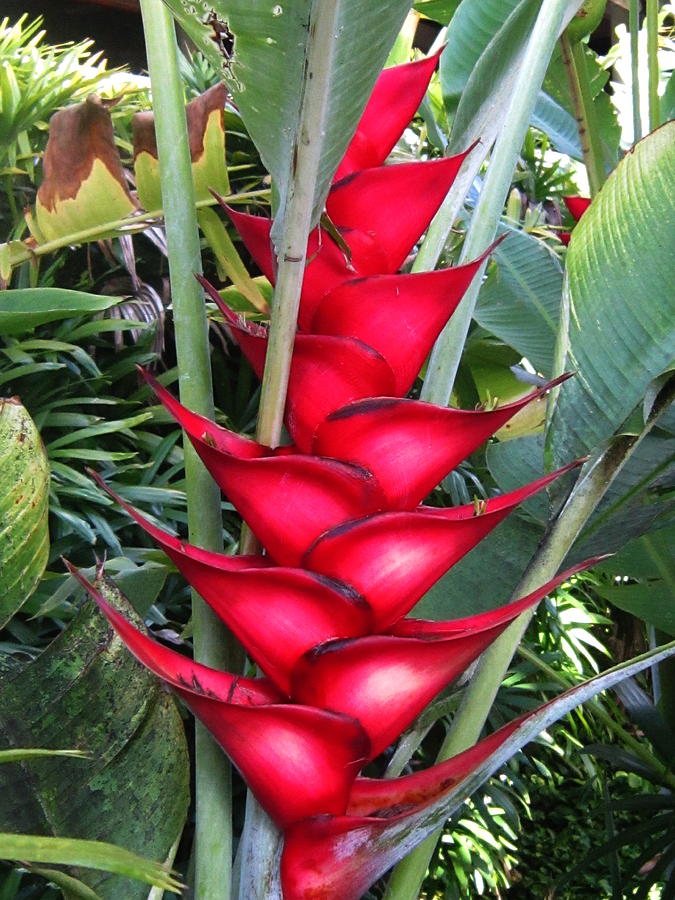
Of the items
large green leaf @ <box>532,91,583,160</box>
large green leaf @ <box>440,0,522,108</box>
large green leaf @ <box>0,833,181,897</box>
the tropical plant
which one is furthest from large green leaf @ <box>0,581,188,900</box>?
large green leaf @ <box>532,91,583,160</box>

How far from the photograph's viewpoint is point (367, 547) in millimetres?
273

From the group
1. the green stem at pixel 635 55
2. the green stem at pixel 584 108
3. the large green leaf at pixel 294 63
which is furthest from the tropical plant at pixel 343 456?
the green stem at pixel 584 108

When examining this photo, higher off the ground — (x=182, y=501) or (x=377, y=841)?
(x=377, y=841)

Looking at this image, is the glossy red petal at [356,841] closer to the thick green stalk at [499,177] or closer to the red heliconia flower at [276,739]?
the red heliconia flower at [276,739]

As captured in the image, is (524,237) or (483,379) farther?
(483,379)

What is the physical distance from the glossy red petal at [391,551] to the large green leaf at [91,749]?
0.08 metres

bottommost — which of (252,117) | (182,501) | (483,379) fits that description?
(182,501)

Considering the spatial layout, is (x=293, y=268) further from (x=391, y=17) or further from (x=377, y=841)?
(x=377, y=841)

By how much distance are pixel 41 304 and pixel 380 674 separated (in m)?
0.21

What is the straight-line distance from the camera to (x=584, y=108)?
0.62 meters

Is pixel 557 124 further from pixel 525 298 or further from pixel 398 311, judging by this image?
pixel 398 311

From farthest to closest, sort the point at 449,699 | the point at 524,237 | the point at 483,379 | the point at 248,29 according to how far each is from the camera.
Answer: the point at 483,379
the point at 524,237
the point at 449,699
the point at 248,29

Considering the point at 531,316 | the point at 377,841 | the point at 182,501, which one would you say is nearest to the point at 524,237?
the point at 531,316

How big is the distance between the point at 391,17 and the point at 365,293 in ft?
0.34
